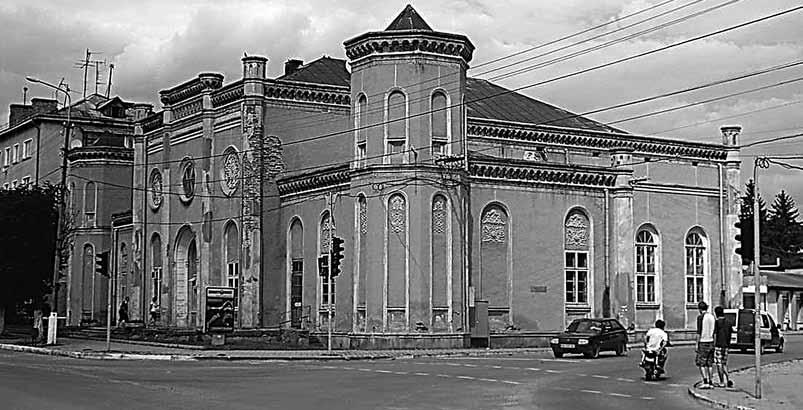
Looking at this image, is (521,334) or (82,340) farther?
(82,340)

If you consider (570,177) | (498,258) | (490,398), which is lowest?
(490,398)

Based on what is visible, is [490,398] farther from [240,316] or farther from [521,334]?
[240,316]

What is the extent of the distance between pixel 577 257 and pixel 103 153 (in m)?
33.4

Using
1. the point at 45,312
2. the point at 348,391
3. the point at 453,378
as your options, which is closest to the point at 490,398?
the point at 348,391

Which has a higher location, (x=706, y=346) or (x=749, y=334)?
(x=706, y=346)

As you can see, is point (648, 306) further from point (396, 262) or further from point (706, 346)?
point (706, 346)

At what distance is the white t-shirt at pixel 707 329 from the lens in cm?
2440

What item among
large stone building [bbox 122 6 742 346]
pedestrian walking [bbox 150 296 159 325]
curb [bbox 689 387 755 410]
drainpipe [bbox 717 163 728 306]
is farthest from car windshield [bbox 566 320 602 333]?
pedestrian walking [bbox 150 296 159 325]

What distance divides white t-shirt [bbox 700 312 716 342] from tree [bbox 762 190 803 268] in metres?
93.1

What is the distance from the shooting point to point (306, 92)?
53.1 m

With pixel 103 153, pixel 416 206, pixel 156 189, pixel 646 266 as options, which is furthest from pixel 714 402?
pixel 103 153

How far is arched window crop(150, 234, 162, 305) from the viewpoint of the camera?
61156 mm

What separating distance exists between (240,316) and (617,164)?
19.0 m

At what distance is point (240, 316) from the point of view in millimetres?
51062
